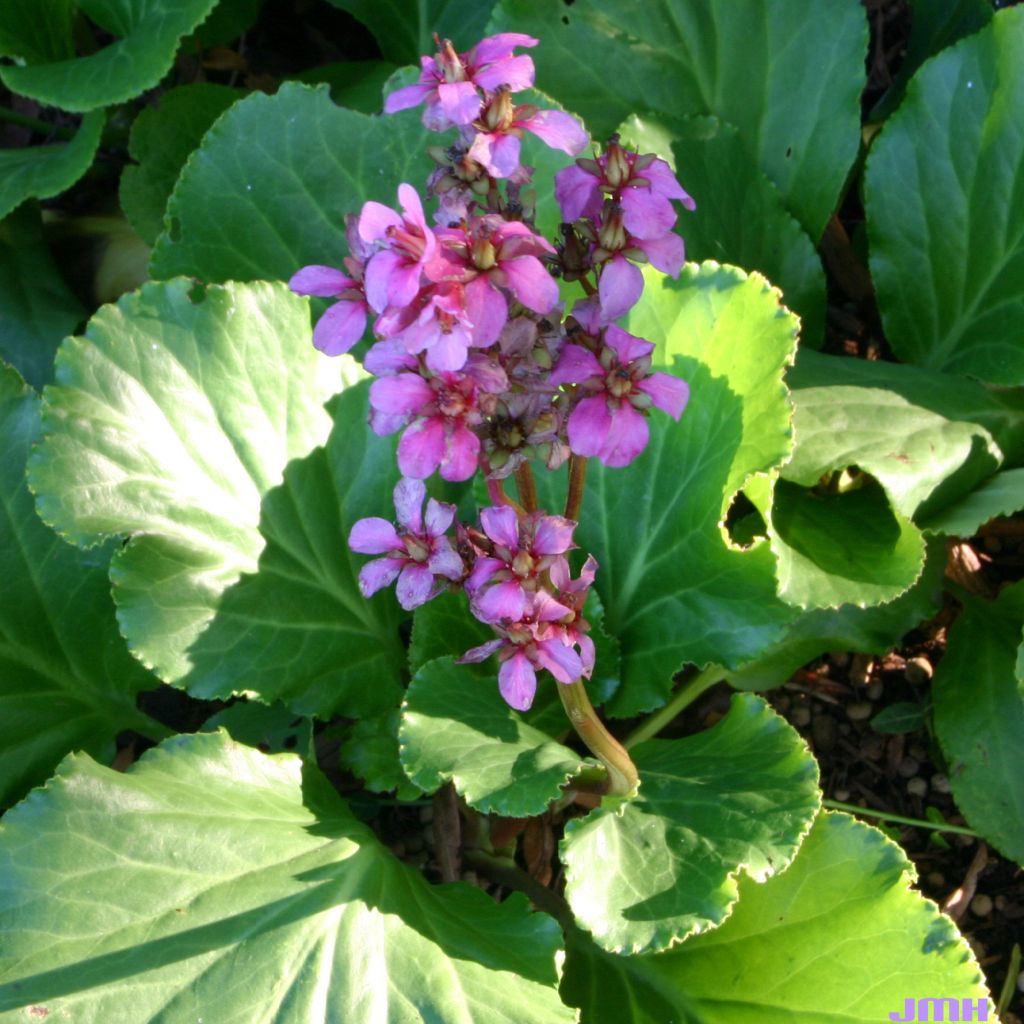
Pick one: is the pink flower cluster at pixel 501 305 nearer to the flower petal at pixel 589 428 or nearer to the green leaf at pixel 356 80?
the flower petal at pixel 589 428

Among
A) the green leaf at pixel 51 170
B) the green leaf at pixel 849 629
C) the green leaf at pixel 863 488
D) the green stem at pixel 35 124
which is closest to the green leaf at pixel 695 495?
the green leaf at pixel 863 488

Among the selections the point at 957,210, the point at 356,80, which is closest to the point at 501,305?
the point at 957,210

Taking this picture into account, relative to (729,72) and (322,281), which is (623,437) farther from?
(729,72)

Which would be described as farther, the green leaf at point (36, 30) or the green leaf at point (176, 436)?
the green leaf at point (36, 30)

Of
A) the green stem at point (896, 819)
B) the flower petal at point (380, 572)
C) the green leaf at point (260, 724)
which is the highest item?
the flower petal at point (380, 572)

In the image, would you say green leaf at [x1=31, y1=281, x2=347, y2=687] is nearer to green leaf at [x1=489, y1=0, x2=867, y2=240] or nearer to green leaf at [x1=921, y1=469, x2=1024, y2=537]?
green leaf at [x1=489, y1=0, x2=867, y2=240]

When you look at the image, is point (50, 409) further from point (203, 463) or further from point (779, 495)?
point (779, 495)
